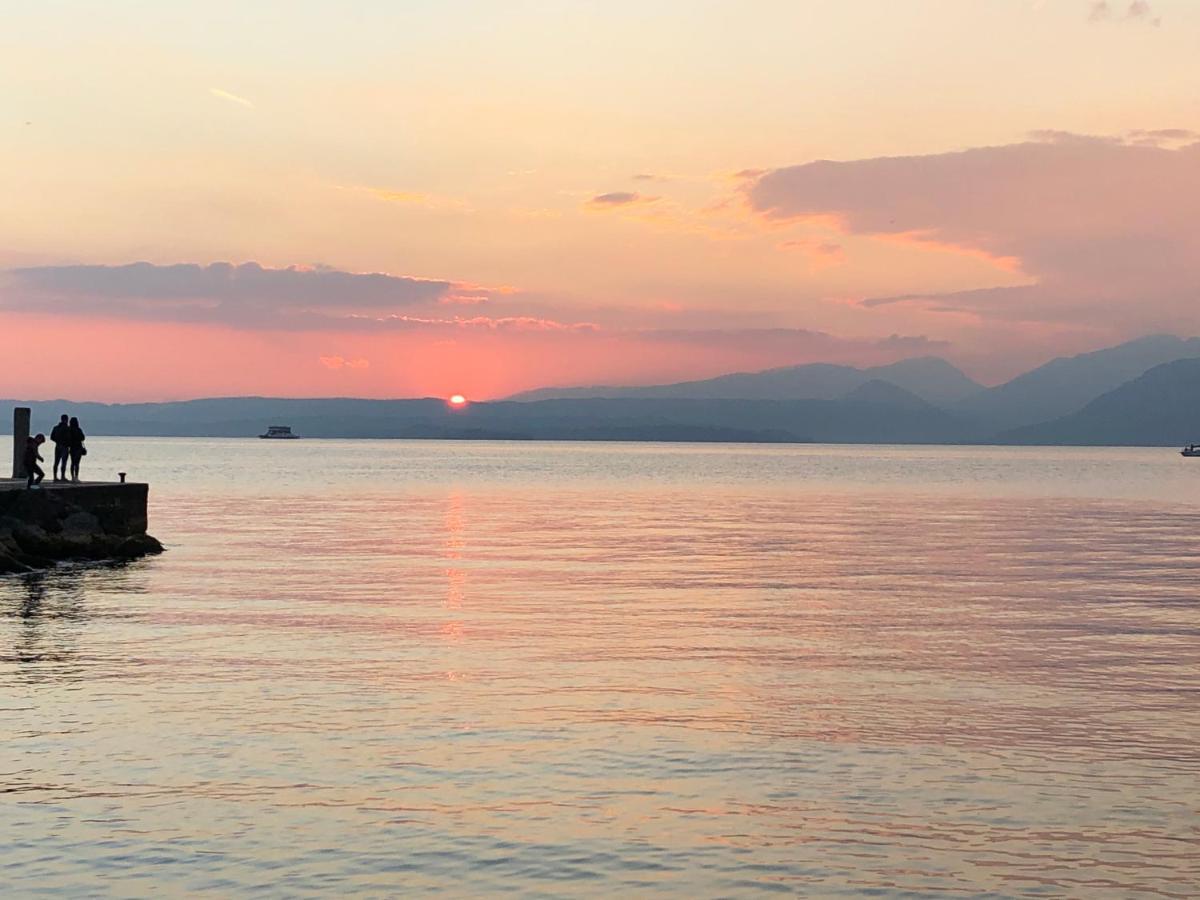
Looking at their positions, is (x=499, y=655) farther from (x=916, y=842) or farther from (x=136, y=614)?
Answer: (x=916, y=842)

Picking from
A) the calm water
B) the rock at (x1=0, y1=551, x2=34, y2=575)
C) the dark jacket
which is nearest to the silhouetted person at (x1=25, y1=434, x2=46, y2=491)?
the dark jacket

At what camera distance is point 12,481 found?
43.8m

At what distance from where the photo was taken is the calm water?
11.9 m

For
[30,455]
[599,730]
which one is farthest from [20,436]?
[599,730]

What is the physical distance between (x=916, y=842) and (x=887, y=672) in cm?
950

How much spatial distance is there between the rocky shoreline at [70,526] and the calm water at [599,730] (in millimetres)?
2459

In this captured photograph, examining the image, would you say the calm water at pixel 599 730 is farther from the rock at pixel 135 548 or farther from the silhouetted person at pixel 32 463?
the silhouetted person at pixel 32 463

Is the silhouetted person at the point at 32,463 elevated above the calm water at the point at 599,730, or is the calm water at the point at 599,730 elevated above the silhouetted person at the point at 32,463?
the silhouetted person at the point at 32,463

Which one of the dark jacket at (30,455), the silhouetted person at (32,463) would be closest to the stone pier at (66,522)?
the silhouetted person at (32,463)

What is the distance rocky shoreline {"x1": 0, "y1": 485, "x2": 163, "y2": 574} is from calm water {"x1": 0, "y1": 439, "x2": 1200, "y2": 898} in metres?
2.46

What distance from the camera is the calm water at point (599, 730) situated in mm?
11898

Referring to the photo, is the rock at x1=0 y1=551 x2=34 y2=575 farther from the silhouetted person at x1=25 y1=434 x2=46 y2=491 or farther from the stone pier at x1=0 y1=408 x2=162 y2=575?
the silhouetted person at x1=25 y1=434 x2=46 y2=491

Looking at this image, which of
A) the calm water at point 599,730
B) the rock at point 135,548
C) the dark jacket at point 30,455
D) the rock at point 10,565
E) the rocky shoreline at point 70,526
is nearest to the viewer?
the calm water at point 599,730

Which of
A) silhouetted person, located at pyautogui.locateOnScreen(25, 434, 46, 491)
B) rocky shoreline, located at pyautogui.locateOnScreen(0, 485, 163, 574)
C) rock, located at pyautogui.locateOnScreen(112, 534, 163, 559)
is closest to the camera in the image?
rocky shoreline, located at pyautogui.locateOnScreen(0, 485, 163, 574)
